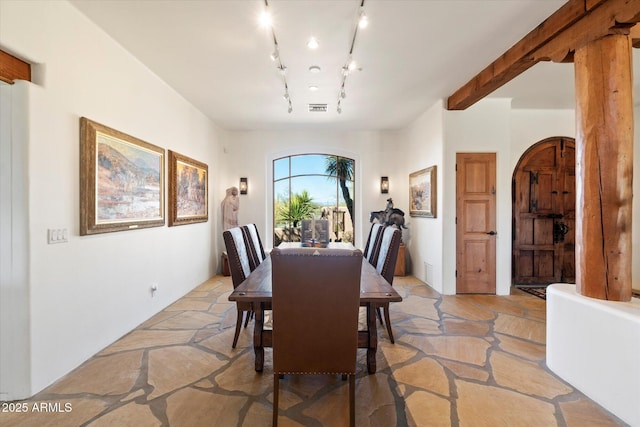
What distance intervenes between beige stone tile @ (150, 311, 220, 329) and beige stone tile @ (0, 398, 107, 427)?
4.03ft

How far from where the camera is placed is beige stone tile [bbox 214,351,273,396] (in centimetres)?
213

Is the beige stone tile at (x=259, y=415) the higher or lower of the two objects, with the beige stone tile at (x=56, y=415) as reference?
lower

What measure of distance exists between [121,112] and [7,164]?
3.90ft

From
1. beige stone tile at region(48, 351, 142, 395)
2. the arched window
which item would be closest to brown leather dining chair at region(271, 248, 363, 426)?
beige stone tile at region(48, 351, 142, 395)

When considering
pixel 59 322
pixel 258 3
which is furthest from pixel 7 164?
pixel 258 3

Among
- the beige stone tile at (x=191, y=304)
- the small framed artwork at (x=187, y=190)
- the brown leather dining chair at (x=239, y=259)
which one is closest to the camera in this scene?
the brown leather dining chair at (x=239, y=259)

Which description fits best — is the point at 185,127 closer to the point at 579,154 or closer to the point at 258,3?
the point at 258,3

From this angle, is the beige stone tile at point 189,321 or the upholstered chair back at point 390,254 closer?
the upholstered chair back at point 390,254

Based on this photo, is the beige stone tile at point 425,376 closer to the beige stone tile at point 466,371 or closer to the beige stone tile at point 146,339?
the beige stone tile at point 466,371

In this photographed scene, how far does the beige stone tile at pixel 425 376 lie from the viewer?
216 centimetres

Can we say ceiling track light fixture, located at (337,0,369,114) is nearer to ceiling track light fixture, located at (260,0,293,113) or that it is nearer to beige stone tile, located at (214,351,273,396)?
ceiling track light fixture, located at (260,0,293,113)

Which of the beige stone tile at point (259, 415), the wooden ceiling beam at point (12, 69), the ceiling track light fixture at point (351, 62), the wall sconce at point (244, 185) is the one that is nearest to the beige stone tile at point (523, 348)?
the beige stone tile at point (259, 415)

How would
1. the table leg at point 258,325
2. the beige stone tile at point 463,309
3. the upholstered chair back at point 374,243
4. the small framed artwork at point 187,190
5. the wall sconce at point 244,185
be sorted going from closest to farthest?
the table leg at point 258,325
the upholstered chair back at point 374,243
the beige stone tile at point 463,309
the small framed artwork at point 187,190
the wall sconce at point 244,185

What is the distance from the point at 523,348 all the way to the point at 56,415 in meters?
3.66
